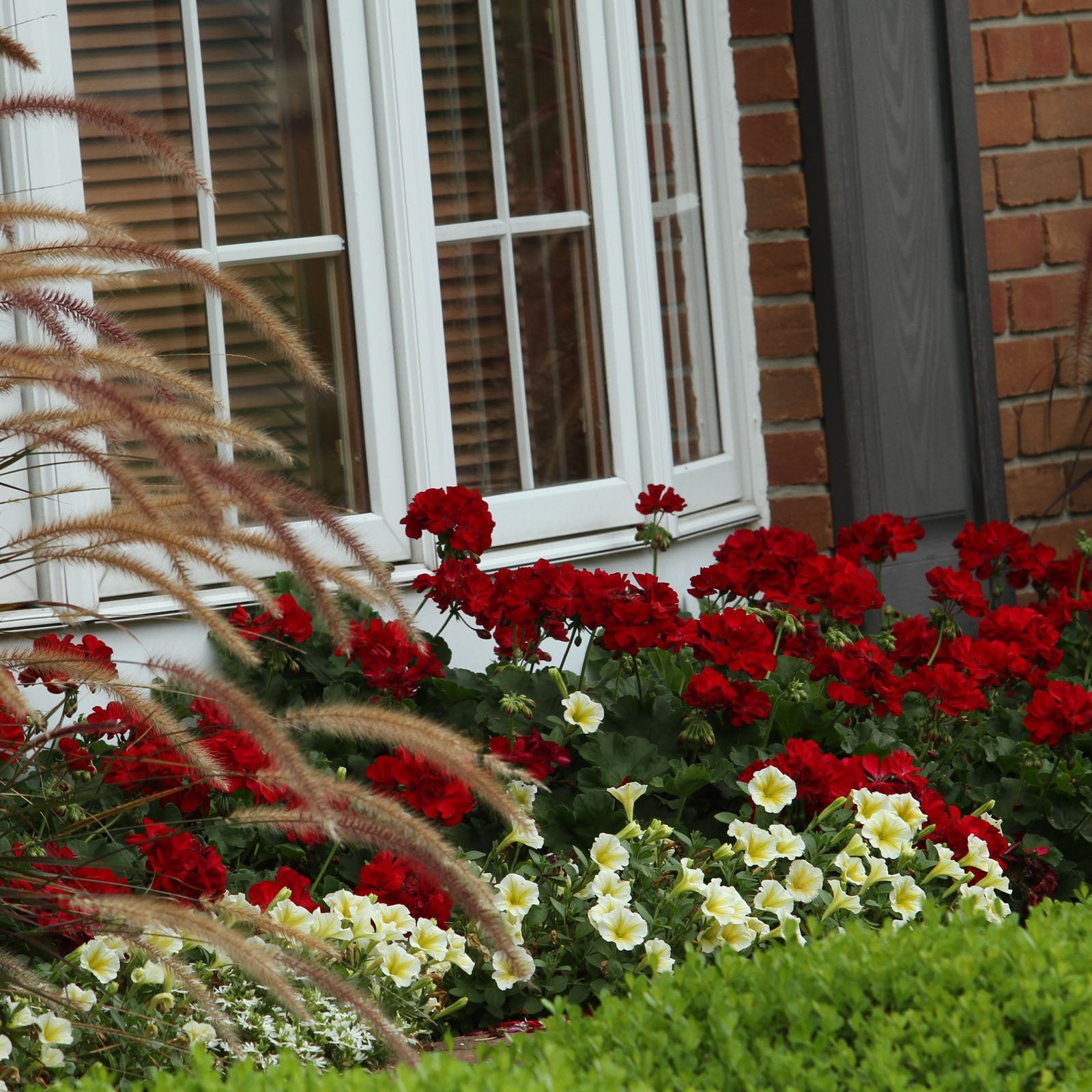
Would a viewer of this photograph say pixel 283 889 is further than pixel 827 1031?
Yes

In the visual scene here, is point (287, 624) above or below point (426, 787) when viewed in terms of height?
above

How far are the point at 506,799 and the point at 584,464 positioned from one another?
5.54 feet

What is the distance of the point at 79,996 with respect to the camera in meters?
1.76

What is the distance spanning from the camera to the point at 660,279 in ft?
11.2

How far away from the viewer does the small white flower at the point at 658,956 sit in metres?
1.96

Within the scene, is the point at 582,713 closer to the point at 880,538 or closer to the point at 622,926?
the point at 622,926

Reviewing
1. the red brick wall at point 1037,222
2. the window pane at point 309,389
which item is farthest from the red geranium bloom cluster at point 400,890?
the red brick wall at point 1037,222

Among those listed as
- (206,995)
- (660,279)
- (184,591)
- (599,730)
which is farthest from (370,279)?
(206,995)

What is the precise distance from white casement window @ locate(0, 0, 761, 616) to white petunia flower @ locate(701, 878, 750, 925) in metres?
1.15

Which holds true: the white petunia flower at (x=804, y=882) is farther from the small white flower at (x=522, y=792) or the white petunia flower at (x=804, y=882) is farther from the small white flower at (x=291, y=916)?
the small white flower at (x=291, y=916)

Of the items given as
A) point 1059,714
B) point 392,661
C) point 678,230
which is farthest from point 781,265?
point 392,661

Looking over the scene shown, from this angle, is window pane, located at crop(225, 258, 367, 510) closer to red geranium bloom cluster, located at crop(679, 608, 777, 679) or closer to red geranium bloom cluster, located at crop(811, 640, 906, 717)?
red geranium bloom cluster, located at crop(679, 608, 777, 679)

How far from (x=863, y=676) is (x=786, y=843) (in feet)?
1.27

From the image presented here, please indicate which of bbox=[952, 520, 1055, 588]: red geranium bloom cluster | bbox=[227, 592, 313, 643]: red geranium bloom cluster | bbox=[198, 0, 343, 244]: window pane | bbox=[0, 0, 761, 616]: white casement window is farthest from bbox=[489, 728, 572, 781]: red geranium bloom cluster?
bbox=[198, 0, 343, 244]: window pane
